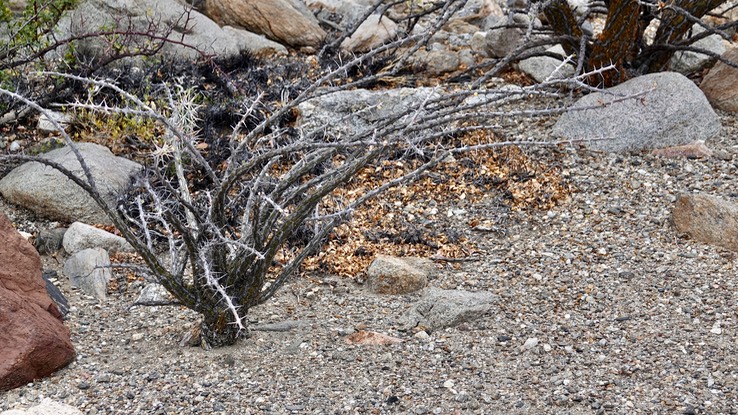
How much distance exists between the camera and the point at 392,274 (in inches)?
182

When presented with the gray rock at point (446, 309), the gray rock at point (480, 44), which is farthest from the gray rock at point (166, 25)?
the gray rock at point (446, 309)

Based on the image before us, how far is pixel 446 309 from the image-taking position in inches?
165

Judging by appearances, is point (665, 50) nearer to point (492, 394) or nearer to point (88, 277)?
point (492, 394)

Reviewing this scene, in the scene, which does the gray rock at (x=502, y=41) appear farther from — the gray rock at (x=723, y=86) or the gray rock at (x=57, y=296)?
the gray rock at (x=57, y=296)

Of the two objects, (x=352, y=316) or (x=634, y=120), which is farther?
(x=634, y=120)

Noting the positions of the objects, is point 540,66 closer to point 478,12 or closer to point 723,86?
point 723,86

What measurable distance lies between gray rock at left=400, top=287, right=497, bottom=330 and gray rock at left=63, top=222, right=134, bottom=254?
1792mm

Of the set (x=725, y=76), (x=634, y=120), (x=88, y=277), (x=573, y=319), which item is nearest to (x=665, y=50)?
(x=725, y=76)

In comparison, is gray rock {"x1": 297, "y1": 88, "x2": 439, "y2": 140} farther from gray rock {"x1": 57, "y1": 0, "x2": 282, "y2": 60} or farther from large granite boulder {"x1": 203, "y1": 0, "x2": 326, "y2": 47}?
large granite boulder {"x1": 203, "y1": 0, "x2": 326, "y2": 47}

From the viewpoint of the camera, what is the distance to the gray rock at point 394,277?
461 cm

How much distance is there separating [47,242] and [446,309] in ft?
7.80

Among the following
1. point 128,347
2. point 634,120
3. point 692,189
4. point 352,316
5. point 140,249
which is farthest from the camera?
point 634,120

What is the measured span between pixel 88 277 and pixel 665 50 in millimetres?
4392

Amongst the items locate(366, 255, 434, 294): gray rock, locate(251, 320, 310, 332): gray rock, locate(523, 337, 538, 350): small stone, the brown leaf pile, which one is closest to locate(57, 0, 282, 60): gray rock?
the brown leaf pile
